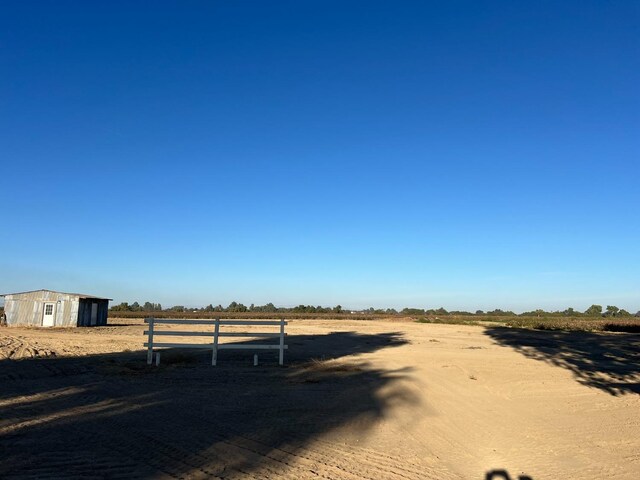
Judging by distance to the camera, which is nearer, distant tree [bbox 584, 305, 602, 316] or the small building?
the small building

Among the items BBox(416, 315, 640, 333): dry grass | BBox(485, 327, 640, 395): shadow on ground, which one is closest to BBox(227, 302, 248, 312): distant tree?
BBox(416, 315, 640, 333): dry grass

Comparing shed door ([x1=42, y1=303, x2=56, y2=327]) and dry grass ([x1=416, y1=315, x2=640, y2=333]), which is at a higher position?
shed door ([x1=42, y1=303, x2=56, y2=327])

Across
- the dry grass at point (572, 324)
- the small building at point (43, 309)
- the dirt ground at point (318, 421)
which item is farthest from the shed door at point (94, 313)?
the dry grass at point (572, 324)

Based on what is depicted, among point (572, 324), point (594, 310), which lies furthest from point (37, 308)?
point (594, 310)

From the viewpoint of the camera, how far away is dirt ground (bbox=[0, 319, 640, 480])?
251 inches

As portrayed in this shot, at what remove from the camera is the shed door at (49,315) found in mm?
43000

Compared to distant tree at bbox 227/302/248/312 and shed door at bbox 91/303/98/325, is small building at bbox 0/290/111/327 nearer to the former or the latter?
shed door at bbox 91/303/98/325

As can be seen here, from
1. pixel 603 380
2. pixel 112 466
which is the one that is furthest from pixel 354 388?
pixel 603 380

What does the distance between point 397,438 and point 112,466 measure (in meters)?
4.40

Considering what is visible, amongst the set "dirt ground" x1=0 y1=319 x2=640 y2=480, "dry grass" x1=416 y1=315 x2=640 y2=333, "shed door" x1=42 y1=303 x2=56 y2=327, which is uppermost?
"shed door" x1=42 y1=303 x2=56 y2=327

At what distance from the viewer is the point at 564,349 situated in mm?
23281

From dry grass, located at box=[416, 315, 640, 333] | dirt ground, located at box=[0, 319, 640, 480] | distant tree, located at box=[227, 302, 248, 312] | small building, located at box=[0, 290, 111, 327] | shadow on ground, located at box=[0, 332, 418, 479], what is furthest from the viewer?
distant tree, located at box=[227, 302, 248, 312]

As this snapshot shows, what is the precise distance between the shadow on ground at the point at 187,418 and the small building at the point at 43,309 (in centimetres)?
3035

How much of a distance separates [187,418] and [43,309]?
4117 centimetres
